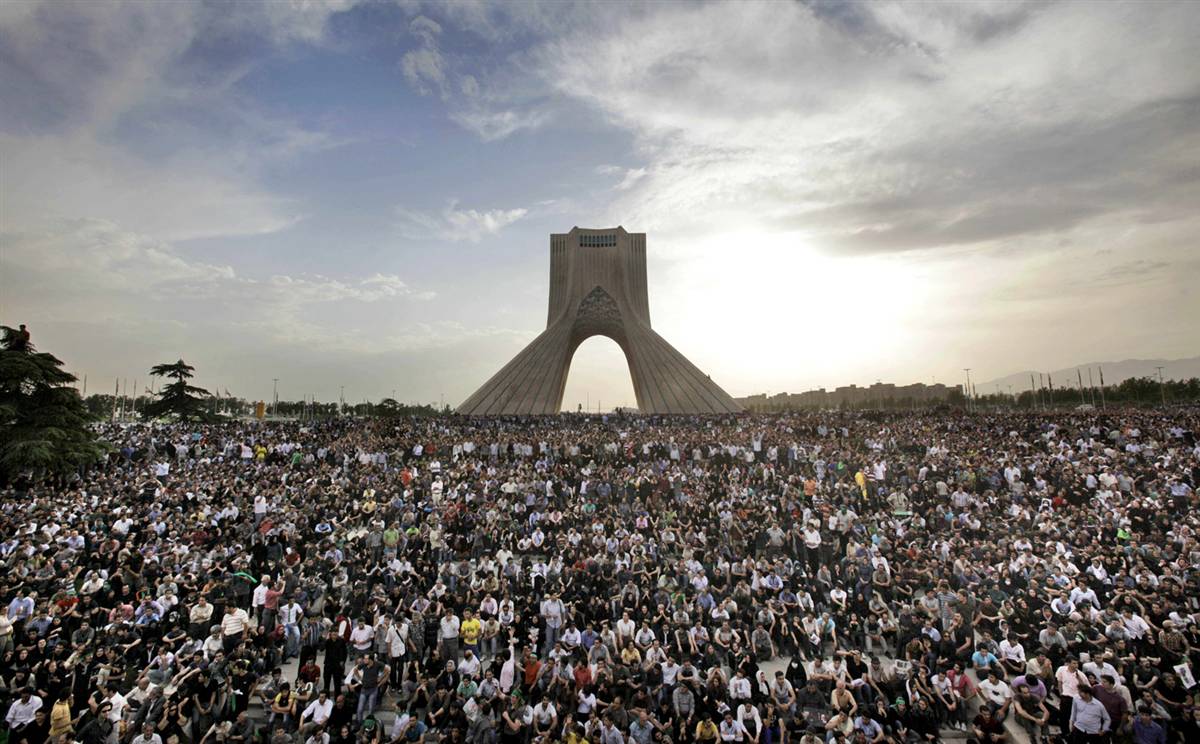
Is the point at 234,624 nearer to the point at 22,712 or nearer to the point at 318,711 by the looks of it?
the point at 22,712

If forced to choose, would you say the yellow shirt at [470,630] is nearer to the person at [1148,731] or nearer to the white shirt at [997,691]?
the white shirt at [997,691]

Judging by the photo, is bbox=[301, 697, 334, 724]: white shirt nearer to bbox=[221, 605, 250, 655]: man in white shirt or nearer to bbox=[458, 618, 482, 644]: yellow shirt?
bbox=[458, 618, 482, 644]: yellow shirt

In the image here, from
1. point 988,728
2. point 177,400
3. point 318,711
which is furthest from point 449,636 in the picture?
point 177,400

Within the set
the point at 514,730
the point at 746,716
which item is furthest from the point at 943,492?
the point at 514,730

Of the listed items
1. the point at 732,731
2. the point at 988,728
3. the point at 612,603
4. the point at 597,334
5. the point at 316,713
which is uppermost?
the point at 597,334

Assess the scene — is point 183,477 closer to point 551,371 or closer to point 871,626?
point 871,626

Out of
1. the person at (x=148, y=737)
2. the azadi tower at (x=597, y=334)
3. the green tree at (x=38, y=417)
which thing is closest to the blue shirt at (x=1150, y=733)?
the person at (x=148, y=737)
